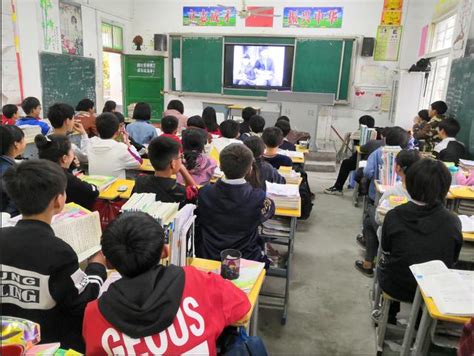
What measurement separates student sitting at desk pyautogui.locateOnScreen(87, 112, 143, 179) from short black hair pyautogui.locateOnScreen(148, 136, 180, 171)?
1.02 meters

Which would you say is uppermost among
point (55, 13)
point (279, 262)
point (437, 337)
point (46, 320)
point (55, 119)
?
point (55, 13)

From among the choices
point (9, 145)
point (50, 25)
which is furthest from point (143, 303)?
point (50, 25)

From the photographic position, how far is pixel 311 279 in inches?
126

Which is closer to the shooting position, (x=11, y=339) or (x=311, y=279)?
(x=11, y=339)

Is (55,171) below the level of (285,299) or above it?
above

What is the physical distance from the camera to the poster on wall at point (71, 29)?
260 inches

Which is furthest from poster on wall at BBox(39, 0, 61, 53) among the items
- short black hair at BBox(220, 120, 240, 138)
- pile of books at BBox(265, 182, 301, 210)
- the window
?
pile of books at BBox(265, 182, 301, 210)

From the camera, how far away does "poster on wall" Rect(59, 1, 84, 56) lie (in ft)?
21.6

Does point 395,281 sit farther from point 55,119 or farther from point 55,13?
point 55,13

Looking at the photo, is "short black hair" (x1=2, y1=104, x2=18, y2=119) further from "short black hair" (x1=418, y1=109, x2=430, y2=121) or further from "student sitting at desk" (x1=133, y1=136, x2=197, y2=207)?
"short black hair" (x1=418, y1=109, x2=430, y2=121)

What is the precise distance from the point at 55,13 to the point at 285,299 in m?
6.15

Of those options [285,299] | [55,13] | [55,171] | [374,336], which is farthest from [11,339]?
[55,13]

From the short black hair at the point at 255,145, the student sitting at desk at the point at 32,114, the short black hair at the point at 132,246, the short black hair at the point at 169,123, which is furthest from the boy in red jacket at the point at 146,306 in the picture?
the student sitting at desk at the point at 32,114

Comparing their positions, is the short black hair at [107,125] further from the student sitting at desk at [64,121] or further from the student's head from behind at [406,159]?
the student's head from behind at [406,159]
